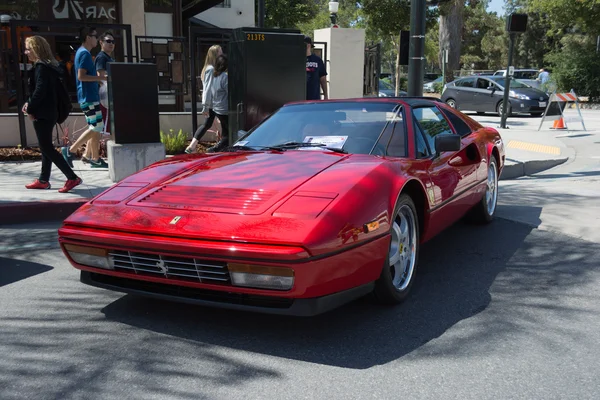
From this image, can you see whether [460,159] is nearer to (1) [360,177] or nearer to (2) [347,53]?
(1) [360,177]

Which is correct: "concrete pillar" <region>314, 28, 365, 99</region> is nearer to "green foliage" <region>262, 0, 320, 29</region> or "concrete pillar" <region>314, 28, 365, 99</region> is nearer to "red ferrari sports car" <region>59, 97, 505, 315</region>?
"red ferrari sports car" <region>59, 97, 505, 315</region>

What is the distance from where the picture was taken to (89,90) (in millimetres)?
8992

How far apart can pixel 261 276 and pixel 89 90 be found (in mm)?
6719

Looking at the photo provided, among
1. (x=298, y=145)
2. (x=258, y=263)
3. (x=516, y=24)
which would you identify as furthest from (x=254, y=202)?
(x=516, y=24)

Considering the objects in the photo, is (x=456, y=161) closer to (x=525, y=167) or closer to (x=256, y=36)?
(x=256, y=36)

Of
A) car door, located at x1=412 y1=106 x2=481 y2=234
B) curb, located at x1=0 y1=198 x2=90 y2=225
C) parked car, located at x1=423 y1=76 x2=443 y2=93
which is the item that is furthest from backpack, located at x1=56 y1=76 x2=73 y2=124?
parked car, located at x1=423 y1=76 x2=443 y2=93

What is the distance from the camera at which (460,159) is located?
5.24 metres

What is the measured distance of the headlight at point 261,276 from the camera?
3.14 metres

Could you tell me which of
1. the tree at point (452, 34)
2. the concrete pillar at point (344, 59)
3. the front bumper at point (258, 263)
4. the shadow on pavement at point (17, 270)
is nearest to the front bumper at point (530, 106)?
the concrete pillar at point (344, 59)

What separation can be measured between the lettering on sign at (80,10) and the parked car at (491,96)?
39.9ft

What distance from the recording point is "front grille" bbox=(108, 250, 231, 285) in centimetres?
327

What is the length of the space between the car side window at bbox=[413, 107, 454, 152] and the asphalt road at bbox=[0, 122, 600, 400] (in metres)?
1.02

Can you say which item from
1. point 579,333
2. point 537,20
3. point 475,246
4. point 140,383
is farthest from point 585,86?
point 537,20

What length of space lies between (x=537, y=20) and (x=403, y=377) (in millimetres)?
57336
